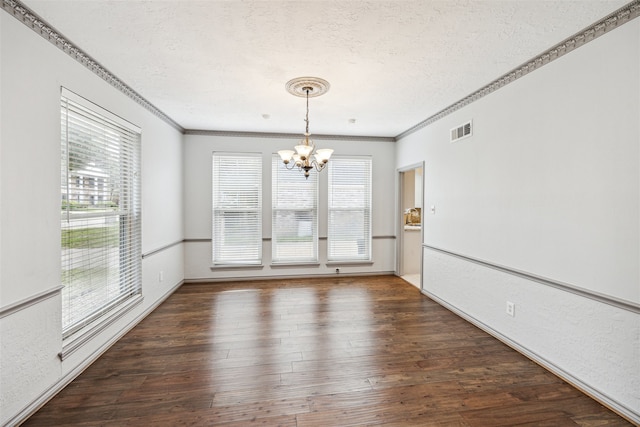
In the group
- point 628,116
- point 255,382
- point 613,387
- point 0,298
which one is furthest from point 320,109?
point 613,387

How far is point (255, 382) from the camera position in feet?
7.54

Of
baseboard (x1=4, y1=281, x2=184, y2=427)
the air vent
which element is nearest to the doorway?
the air vent

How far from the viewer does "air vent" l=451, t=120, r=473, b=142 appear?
347 centimetres

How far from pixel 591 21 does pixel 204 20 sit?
263 cm

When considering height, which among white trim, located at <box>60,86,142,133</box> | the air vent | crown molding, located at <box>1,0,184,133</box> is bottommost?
white trim, located at <box>60,86,142,133</box>

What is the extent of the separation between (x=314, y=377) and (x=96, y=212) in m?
2.45

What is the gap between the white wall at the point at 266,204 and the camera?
16.6ft

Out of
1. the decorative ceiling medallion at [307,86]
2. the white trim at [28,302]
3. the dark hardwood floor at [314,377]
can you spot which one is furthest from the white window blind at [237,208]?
A: the white trim at [28,302]

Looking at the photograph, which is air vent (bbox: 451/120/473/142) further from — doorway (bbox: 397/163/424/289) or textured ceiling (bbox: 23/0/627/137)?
doorway (bbox: 397/163/424/289)

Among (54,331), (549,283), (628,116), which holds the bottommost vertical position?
(54,331)

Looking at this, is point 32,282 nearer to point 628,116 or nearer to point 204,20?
point 204,20

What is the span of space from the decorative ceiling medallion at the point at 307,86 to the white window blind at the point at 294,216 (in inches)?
84.2

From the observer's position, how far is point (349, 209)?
548 centimetres

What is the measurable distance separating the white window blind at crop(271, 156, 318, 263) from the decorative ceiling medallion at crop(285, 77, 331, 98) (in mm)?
2138
